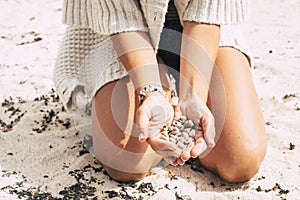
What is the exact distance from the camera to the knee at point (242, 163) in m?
1.76

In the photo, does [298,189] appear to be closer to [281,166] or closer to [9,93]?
[281,166]

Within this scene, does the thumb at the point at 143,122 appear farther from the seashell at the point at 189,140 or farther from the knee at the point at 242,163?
the knee at the point at 242,163

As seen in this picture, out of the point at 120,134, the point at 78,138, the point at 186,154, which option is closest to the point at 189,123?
the point at 186,154

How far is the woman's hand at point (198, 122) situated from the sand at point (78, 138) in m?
0.21

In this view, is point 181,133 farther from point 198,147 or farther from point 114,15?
point 114,15

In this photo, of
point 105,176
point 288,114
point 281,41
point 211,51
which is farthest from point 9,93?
point 281,41

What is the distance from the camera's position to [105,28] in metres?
1.80

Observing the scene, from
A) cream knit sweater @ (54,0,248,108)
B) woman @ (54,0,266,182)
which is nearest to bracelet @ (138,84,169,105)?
woman @ (54,0,266,182)

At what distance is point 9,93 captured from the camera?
235 centimetres

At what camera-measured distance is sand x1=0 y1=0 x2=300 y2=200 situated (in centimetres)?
175

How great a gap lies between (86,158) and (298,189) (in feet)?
2.27

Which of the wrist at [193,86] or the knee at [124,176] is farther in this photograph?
the knee at [124,176]

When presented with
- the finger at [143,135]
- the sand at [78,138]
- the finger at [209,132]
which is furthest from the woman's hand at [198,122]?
the sand at [78,138]

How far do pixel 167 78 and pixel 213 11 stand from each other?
0.29 m
